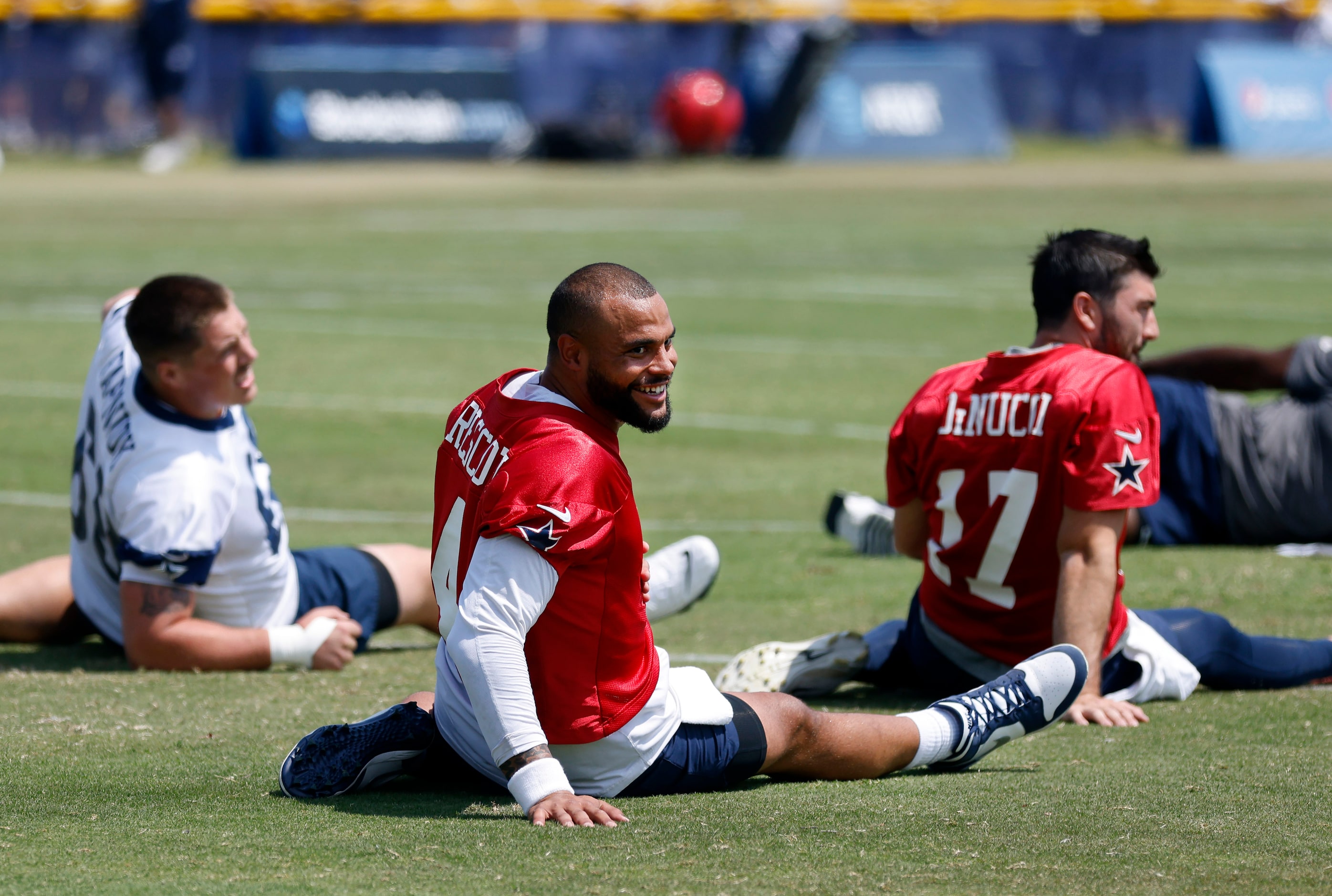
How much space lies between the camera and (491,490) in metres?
4.49

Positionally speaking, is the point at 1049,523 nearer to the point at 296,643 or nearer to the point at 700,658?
the point at 700,658

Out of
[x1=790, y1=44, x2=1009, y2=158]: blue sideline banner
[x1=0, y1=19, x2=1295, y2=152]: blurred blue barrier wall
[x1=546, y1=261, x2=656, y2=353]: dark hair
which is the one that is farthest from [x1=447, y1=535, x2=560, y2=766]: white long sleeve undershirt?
[x1=790, y1=44, x2=1009, y2=158]: blue sideline banner

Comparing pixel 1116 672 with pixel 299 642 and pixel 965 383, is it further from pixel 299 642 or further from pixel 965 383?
pixel 299 642

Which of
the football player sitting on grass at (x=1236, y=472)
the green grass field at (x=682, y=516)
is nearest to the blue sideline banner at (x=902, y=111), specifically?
the green grass field at (x=682, y=516)

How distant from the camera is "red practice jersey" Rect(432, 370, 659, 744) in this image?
4.43m

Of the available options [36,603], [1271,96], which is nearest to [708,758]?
[36,603]

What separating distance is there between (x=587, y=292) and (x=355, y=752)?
1.29m

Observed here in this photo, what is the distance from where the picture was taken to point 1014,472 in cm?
589

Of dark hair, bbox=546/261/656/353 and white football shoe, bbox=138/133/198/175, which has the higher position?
dark hair, bbox=546/261/656/353

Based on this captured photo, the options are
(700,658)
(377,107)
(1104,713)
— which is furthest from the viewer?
(377,107)

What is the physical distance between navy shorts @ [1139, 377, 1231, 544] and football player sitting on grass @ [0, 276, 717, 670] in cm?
286

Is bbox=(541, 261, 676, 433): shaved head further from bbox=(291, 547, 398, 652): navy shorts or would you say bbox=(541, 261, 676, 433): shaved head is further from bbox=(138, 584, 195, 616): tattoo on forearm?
bbox=(291, 547, 398, 652): navy shorts

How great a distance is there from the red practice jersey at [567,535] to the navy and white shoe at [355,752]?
379 mm

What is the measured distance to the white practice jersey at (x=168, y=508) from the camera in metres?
6.36
